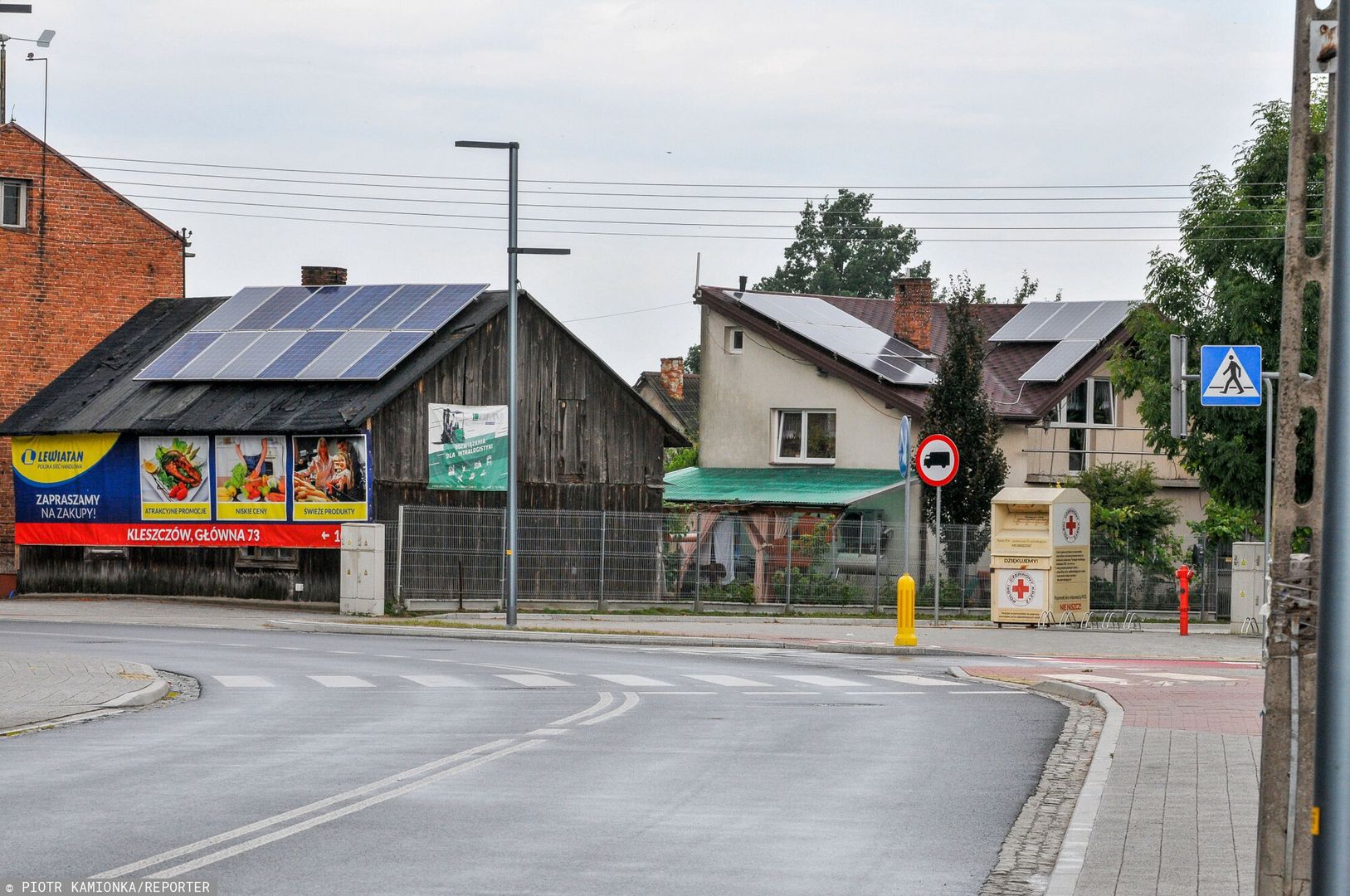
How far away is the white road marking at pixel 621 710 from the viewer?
15.5 metres

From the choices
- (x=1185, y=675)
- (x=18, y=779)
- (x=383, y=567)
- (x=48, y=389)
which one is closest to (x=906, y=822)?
(x=18, y=779)

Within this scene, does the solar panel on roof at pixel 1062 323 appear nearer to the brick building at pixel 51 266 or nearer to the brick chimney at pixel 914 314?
the brick chimney at pixel 914 314

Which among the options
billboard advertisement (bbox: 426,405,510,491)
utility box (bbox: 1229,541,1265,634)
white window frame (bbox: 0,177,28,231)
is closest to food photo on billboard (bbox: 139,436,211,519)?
billboard advertisement (bbox: 426,405,510,491)

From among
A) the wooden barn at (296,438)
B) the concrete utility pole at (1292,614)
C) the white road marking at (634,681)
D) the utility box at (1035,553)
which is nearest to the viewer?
the concrete utility pole at (1292,614)

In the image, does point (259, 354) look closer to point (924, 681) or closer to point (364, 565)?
point (364, 565)

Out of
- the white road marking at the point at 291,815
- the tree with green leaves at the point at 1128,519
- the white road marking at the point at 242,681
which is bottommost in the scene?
the white road marking at the point at 242,681

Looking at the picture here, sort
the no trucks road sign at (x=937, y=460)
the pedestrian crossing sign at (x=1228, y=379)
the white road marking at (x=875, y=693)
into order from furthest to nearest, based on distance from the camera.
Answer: the no trucks road sign at (x=937, y=460) < the pedestrian crossing sign at (x=1228, y=379) < the white road marking at (x=875, y=693)

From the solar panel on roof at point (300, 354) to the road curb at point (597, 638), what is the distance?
8296mm

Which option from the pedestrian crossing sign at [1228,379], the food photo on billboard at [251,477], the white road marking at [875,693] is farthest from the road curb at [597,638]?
the white road marking at [875,693]

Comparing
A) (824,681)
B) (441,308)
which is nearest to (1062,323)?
(441,308)

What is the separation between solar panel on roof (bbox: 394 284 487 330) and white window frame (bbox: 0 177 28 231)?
391 inches

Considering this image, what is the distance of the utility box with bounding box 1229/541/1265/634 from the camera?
102 ft

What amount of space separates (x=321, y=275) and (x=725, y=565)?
13.9m

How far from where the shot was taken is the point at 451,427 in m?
38.3
